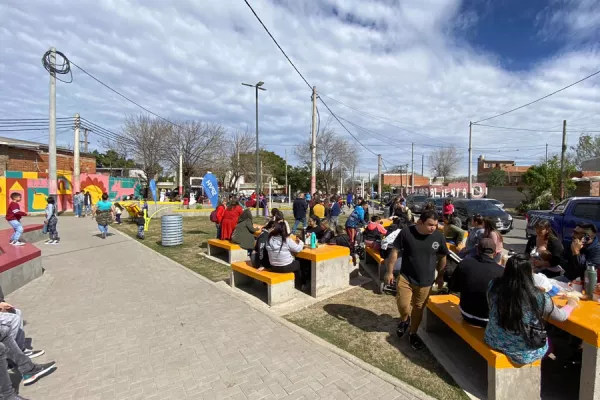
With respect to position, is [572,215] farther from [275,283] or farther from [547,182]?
[547,182]

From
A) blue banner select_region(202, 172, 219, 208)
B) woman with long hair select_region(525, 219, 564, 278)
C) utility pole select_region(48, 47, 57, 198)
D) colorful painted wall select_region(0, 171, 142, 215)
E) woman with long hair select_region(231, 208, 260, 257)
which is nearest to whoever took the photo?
woman with long hair select_region(525, 219, 564, 278)

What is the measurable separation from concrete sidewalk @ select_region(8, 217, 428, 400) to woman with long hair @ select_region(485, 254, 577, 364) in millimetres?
939

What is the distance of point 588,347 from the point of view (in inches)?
112

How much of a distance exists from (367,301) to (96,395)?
13.2 feet

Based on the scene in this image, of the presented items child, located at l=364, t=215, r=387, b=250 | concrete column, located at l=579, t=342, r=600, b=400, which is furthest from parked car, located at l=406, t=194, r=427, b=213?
concrete column, located at l=579, t=342, r=600, b=400

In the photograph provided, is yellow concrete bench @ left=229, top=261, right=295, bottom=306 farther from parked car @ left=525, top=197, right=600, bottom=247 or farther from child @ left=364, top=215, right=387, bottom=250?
parked car @ left=525, top=197, right=600, bottom=247

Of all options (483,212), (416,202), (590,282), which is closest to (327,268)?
(590,282)

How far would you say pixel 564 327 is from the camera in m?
3.07

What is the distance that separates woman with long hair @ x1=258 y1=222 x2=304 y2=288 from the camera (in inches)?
220

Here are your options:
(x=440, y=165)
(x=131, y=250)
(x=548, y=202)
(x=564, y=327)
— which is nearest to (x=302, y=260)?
(x=564, y=327)

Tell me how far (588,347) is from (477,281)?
38.2 inches

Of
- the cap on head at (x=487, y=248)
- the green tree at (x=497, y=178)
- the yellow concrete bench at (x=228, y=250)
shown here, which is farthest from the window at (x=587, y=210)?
the green tree at (x=497, y=178)

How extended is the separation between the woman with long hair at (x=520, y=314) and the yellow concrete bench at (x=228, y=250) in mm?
6215

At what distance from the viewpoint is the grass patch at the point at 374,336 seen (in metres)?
3.32
